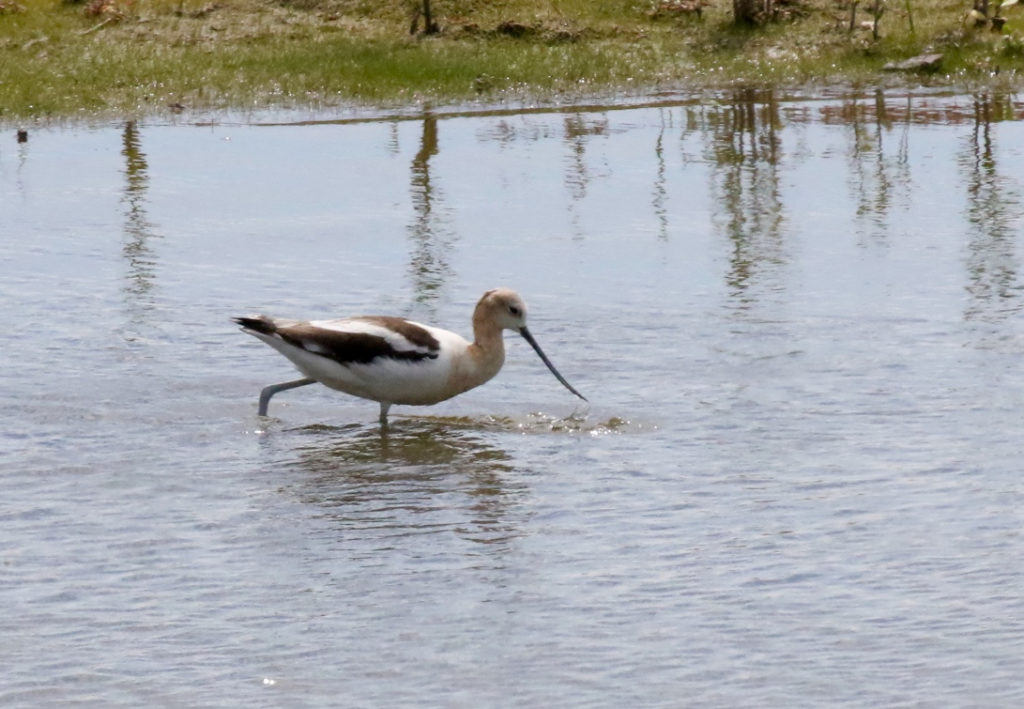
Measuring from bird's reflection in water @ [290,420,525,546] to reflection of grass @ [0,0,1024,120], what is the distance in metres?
12.3

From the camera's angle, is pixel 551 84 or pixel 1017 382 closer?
pixel 1017 382

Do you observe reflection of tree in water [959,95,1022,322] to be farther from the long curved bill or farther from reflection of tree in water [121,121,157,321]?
reflection of tree in water [121,121,157,321]

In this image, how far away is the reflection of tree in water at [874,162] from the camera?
48.7 ft

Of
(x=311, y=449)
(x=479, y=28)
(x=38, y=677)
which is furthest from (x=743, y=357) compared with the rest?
(x=479, y=28)

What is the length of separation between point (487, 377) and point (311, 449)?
1.07 metres

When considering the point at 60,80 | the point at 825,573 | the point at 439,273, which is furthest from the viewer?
the point at 60,80

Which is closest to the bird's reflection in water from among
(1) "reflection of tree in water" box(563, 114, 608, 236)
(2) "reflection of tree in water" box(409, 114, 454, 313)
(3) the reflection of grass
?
Result: (2) "reflection of tree in water" box(409, 114, 454, 313)

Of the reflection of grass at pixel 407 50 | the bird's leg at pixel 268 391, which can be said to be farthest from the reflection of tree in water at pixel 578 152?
the bird's leg at pixel 268 391

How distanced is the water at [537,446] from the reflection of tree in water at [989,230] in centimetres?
6

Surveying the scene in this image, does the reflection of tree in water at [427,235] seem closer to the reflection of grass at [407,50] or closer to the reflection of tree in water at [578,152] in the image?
the reflection of tree in water at [578,152]

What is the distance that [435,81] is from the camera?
21484 millimetres

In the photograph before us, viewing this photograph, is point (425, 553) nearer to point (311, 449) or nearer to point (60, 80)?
point (311, 449)

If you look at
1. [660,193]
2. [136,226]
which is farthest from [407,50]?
[136,226]

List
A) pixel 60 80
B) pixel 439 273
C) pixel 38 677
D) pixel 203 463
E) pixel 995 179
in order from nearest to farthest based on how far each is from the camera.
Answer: pixel 38 677, pixel 203 463, pixel 439 273, pixel 995 179, pixel 60 80
